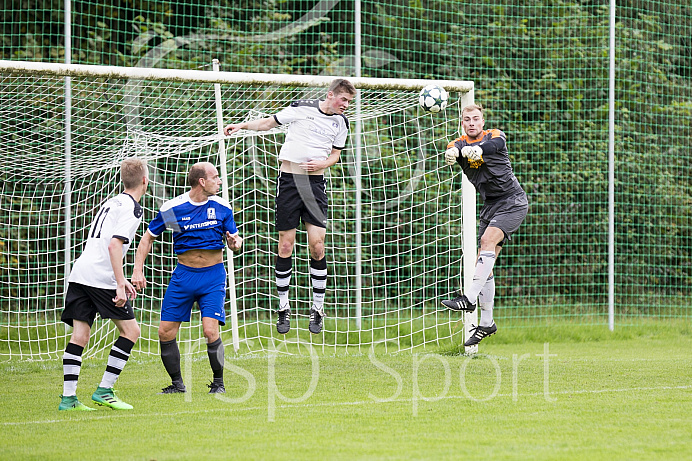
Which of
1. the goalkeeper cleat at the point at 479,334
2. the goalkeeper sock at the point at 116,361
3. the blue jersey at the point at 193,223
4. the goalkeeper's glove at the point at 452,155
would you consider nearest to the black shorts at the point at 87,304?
the goalkeeper sock at the point at 116,361

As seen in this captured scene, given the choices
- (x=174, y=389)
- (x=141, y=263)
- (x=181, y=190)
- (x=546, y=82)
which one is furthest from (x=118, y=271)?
(x=546, y=82)

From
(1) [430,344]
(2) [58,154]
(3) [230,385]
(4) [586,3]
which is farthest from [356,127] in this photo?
(4) [586,3]

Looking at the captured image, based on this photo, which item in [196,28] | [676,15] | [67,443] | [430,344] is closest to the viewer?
[67,443]

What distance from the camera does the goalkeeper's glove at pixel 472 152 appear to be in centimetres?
750

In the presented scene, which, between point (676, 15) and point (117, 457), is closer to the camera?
point (117, 457)

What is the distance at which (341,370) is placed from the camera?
8.50 meters

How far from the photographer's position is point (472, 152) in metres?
7.50

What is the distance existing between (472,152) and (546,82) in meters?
7.11

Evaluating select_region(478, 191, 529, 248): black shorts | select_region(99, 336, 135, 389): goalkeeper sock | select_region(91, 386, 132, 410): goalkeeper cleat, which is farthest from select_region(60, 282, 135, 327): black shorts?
select_region(478, 191, 529, 248): black shorts

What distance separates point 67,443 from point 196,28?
359 inches

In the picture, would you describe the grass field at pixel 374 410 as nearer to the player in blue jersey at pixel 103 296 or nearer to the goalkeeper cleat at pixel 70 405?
the goalkeeper cleat at pixel 70 405

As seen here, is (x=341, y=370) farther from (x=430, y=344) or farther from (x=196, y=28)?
(x=196, y=28)

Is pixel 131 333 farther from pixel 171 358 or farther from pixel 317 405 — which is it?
pixel 317 405

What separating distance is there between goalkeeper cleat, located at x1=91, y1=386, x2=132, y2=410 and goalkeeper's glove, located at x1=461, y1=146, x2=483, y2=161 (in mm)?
3698
